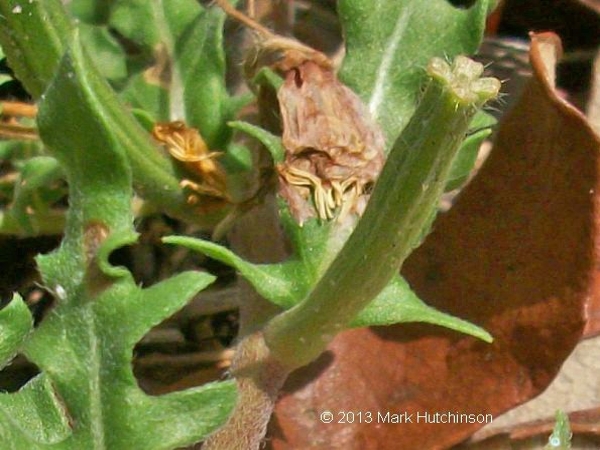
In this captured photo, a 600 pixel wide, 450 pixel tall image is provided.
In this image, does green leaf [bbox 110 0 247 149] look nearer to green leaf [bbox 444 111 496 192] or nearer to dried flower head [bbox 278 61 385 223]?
dried flower head [bbox 278 61 385 223]

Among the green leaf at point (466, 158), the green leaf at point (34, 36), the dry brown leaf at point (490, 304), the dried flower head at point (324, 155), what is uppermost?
the green leaf at point (34, 36)

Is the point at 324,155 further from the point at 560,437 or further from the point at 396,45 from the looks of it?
the point at 560,437

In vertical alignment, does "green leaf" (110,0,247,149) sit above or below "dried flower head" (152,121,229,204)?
above

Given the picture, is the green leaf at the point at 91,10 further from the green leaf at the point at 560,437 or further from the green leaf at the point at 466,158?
the green leaf at the point at 560,437

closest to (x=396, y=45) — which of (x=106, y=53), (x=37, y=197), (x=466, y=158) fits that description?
(x=466, y=158)

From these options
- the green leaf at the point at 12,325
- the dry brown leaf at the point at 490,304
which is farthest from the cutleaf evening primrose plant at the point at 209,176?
the dry brown leaf at the point at 490,304

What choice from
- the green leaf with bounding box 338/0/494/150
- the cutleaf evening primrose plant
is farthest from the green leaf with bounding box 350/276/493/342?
the green leaf with bounding box 338/0/494/150

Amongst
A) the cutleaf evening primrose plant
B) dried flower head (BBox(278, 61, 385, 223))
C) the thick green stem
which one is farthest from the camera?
dried flower head (BBox(278, 61, 385, 223))
